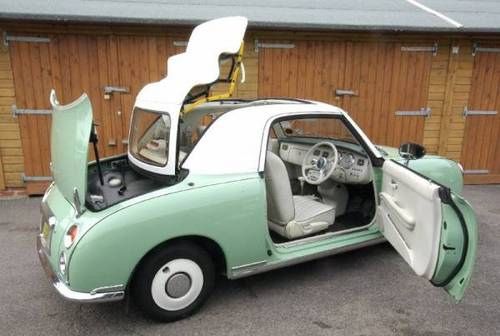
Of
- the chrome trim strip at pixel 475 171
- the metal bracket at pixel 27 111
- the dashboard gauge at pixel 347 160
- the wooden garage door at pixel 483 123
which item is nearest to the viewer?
the dashboard gauge at pixel 347 160

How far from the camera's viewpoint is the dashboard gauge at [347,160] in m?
4.05

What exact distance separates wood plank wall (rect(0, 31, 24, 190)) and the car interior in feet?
12.7

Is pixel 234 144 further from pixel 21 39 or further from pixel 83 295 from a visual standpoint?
pixel 21 39

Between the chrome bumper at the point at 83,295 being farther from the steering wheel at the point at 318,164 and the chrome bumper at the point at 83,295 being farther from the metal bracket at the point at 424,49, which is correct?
the metal bracket at the point at 424,49

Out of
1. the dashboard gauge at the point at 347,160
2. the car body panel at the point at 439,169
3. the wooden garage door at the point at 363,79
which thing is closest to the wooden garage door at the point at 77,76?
the wooden garage door at the point at 363,79

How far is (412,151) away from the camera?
11.8ft

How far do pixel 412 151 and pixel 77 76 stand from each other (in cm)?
474

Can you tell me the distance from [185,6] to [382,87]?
342cm

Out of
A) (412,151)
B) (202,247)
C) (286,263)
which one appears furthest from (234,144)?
(412,151)

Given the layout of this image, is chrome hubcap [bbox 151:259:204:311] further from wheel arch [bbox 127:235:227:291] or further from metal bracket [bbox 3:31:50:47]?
metal bracket [bbox 3:31:50:47]

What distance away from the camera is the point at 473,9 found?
24.1ft

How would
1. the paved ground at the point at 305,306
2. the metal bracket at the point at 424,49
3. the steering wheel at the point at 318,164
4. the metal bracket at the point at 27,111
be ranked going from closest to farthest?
the paved ground at the point at 305,306, the steering wheel at the point at 318,164, the metal bracket at the point at 27,111, the metal bracket at the point at 424,49

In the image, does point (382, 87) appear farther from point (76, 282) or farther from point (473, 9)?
point (76, 282)

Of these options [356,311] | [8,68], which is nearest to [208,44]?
[356,311]
